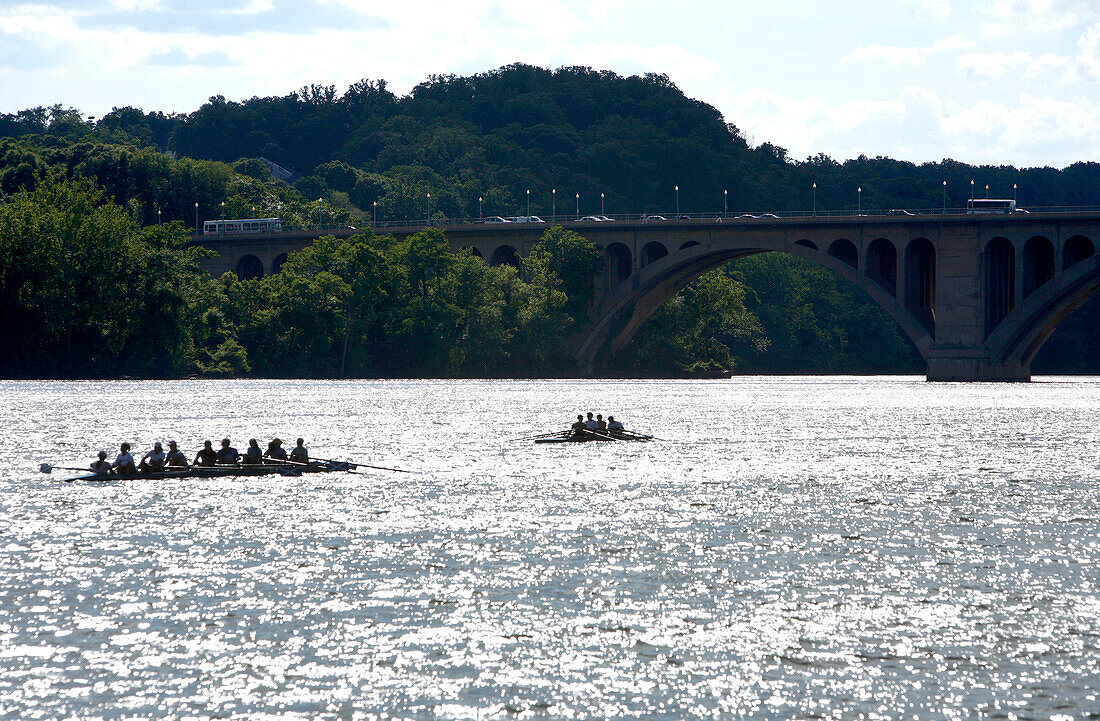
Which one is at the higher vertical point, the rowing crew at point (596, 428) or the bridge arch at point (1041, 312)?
the bridge arch at point (1041, 312)

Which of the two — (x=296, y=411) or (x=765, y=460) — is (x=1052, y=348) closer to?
(x=296, y=411)

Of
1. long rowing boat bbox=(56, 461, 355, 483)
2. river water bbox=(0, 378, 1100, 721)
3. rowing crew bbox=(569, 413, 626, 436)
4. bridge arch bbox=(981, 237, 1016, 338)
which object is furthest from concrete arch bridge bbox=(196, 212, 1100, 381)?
long rowing boat bbox=(56, 461, 355, 483)

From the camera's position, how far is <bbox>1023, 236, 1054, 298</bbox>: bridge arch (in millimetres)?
114812

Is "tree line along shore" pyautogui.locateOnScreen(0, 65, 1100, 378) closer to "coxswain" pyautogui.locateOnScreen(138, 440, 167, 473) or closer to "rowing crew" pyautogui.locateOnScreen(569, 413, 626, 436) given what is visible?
"rowing crew" pyautogui.locateOnScreen(569, 413, 626, 436)

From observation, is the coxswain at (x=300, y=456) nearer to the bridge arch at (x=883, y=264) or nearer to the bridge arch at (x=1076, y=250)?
the bridge arch at (x=883, y=264)

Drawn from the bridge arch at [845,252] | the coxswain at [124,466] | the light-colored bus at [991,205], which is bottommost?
the coxswain at [124,466]

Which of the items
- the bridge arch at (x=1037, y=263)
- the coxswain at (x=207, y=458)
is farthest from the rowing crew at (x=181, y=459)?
the bridge arch at (x=1037, y=263)

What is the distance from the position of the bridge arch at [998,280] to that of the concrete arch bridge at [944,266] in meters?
0.08

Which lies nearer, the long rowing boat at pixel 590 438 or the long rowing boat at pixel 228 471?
the long rowing boat at pixel 228 471

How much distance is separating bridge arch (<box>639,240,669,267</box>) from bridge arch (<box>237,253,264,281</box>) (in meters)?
47.7

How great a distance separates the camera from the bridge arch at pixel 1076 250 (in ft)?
376

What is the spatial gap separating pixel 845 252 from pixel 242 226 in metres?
73.6

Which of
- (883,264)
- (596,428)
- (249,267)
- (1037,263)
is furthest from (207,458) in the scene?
(249,267)

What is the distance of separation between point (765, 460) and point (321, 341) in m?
85.7
